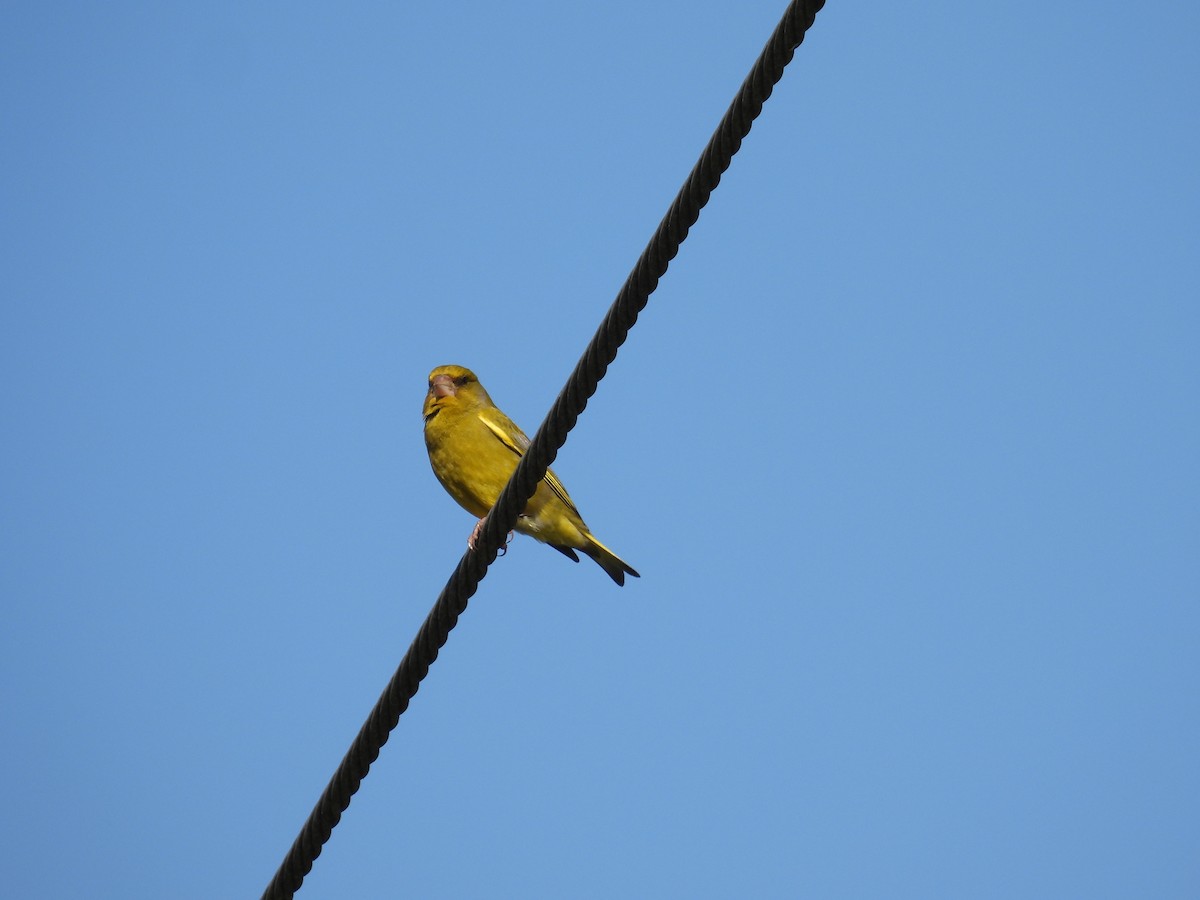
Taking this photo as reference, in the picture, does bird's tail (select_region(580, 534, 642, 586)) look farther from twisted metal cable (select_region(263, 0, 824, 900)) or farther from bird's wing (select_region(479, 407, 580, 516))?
twisted metal cable (select_region(263, 0, 824, 900))

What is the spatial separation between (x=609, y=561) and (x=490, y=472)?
2.86 ft

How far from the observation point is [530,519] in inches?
290

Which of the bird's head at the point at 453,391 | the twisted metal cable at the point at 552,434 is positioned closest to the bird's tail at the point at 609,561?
the bird's head at the point at 453,391

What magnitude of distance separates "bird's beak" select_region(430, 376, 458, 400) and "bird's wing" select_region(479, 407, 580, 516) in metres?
0.25

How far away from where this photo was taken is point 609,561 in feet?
24.7

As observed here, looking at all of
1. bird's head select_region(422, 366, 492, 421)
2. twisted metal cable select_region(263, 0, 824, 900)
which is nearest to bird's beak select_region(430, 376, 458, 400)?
bird's head select_region(422, 366, 492, 421)

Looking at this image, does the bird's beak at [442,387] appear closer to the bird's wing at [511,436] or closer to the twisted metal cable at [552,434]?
the bird's wing at [511,436]

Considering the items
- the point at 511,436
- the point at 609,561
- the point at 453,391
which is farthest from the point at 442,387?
the point at 609,561

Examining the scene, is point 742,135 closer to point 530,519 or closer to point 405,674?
point 405,674

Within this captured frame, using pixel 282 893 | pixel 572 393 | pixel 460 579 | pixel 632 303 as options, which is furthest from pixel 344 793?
pixel 632 303

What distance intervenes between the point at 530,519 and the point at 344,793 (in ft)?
11.7

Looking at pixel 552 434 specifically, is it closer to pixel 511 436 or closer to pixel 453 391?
pixel 511 436

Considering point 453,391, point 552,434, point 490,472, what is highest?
point 453,391

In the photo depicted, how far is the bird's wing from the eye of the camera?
7352mm
